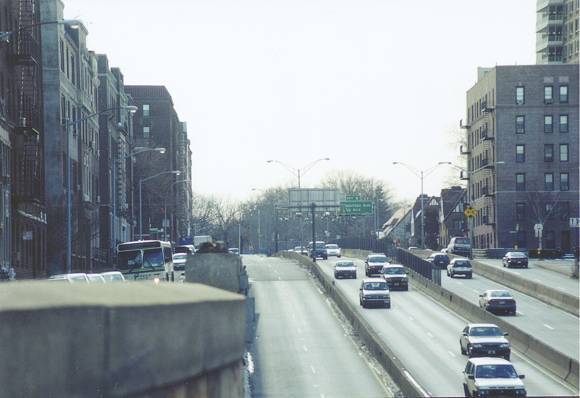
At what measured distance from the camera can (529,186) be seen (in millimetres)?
131250

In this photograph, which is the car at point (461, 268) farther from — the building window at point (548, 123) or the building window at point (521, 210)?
the building window at point (548, 123)

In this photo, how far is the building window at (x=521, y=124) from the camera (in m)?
131

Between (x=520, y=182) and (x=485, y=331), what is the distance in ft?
280

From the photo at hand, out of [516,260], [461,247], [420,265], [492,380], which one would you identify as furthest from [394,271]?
[492,380]

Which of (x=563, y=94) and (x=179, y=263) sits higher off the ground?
(x=563, y=94)

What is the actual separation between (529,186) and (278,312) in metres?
65.8

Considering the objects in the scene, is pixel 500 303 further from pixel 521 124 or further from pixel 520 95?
pixel 520 95

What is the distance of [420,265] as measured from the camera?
88.1m

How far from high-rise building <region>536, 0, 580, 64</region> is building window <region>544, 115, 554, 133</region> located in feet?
184

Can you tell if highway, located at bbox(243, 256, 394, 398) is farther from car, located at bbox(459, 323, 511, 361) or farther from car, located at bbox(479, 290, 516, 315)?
car, located at bbox(479, 290, 516, 315)

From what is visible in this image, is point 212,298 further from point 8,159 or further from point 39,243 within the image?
point 39,243

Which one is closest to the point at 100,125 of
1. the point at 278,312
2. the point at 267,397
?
the point at 278,312

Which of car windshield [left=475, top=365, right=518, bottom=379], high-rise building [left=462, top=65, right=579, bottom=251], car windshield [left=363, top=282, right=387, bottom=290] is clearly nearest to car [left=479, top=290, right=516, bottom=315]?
car windshield [left=363, top=282, right=387, bottom=290]

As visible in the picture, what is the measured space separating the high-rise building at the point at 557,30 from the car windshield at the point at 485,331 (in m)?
142
